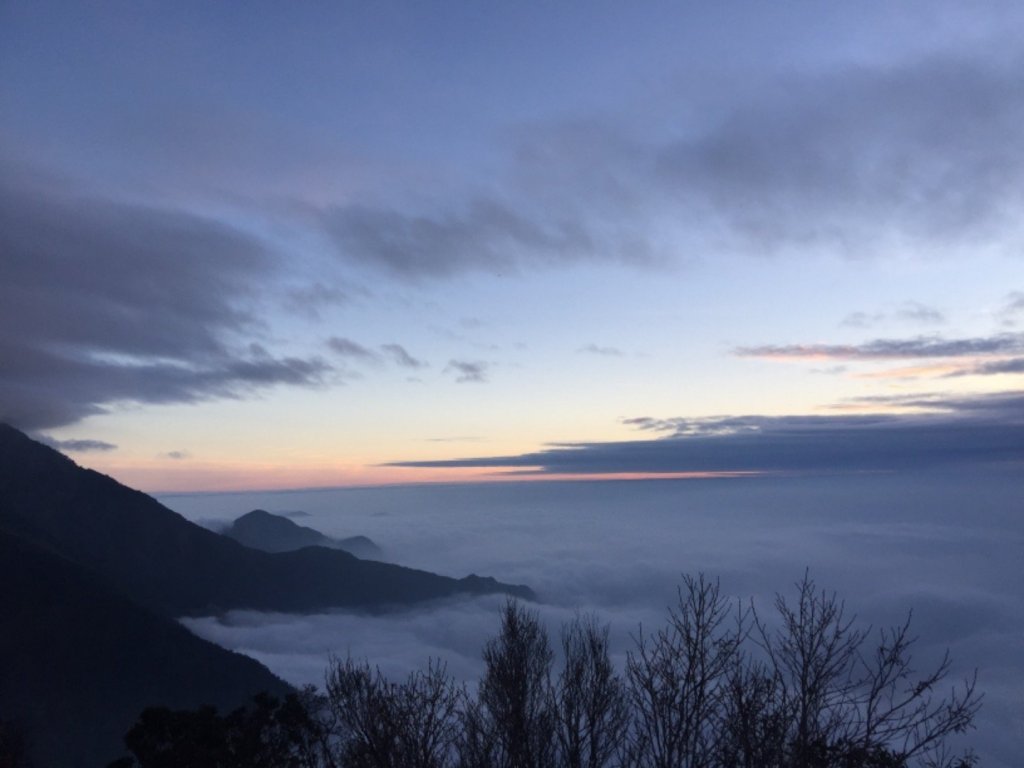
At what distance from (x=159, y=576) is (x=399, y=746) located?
165032 mm

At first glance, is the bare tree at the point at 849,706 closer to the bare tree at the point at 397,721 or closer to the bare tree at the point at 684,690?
the bare tree at the point at 684,690

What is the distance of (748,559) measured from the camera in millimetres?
165625

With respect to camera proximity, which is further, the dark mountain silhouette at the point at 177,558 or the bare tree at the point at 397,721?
the dark mountain silhouette at the point at 177,558

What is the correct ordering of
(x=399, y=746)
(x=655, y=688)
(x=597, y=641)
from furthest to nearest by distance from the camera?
(x=597, y=641), (x=399, y=746), (x=655, y=688)

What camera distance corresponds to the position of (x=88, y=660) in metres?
90.9

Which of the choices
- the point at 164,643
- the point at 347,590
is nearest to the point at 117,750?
the point at 164,643

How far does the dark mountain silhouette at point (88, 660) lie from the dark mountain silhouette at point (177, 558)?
152 feet

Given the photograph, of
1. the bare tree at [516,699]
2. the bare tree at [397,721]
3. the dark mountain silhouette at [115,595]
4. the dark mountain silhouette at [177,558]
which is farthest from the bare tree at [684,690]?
the dark mountain silhouette at [177,558]

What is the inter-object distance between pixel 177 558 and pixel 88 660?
71.6 metres

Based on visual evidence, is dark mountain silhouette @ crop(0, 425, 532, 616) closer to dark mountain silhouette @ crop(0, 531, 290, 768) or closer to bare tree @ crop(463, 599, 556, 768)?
dark mountain silhouette @ crop(0, 531, 290, 768)

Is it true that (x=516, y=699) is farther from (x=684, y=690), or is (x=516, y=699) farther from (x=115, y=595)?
(x=115, y=595)

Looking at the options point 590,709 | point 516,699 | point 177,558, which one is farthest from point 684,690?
point 177,558

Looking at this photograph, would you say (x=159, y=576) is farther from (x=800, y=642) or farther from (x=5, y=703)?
A: (x=800, y=642)

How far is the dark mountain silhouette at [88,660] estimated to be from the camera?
79.8 metres
